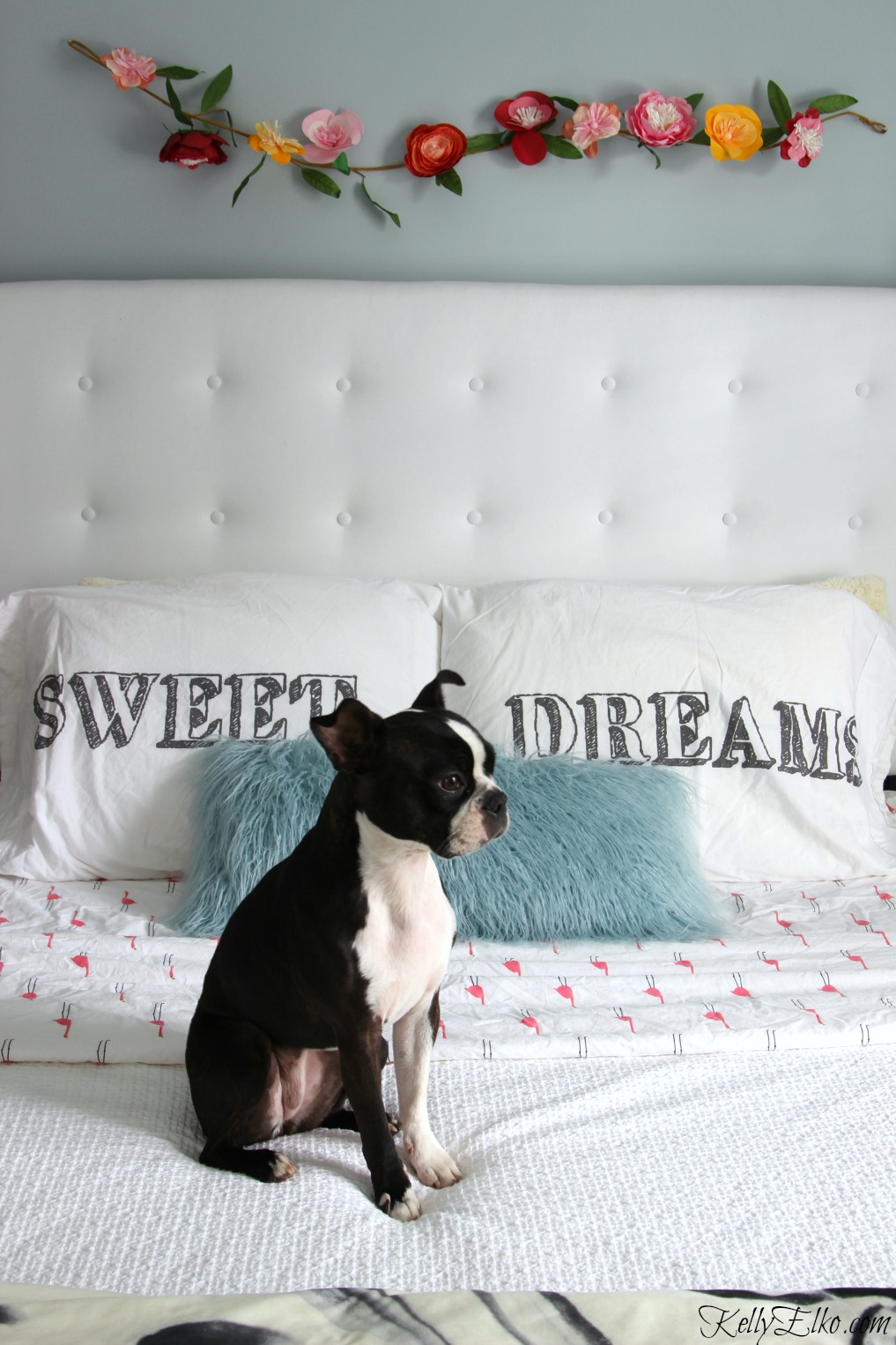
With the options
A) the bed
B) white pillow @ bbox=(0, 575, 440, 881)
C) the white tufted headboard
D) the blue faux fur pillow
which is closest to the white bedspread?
the bed

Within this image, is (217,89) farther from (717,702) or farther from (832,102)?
(717,702)

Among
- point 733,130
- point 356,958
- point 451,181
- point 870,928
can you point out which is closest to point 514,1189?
point 356,958

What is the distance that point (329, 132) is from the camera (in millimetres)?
1991

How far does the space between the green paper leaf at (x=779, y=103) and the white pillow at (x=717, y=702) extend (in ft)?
3.03

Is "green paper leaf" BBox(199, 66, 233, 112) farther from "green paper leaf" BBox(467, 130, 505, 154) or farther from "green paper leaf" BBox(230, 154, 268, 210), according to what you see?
"green paper leaf" BBox(467, 130, 505, 154)

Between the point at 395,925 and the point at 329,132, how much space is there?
5.39ft

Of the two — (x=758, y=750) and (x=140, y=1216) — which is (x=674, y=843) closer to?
(x=758, y=750)

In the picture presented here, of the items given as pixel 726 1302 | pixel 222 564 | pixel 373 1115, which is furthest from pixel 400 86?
pixel 726 1302

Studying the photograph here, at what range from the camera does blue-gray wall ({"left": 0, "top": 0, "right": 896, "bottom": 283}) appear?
2.02 meters

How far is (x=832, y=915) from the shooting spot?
1537 millimetres

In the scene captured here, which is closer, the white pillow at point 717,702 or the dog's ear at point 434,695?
the dog's ear at point 434,695

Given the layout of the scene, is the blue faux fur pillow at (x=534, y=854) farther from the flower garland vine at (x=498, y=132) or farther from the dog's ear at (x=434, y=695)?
the flower garland vine at (x=498, y=132)

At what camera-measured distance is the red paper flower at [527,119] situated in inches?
78.5

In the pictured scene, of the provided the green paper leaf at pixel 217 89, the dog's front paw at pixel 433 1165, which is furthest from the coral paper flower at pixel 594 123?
the dog's front paw at pixel 433 1165
